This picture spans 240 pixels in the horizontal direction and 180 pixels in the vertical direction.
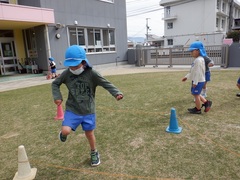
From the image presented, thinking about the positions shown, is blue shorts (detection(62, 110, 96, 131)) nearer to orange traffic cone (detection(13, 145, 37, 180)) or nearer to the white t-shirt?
orange traffic cone (detection(13, 145, 37, 180))

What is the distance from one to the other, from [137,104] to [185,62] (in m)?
10.3

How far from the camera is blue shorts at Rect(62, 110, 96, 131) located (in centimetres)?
276

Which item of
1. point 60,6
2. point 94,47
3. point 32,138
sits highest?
point 60,6

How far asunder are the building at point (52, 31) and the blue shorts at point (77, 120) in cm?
1051

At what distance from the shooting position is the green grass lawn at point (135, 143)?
8.93 feet

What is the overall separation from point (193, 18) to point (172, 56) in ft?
104

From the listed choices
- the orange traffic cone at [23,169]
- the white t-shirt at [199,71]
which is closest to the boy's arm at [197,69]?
the white t-shirt at [199,71]

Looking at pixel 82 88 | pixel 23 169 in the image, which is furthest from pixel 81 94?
pixel 23 169

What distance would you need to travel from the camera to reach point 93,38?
16688 mm

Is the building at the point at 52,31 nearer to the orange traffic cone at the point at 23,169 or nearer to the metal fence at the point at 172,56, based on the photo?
the metal fence at the point at 172,56

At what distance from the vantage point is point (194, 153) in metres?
3.07

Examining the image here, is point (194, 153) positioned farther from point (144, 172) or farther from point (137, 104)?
point (137, 104)

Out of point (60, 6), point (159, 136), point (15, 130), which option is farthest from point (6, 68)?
point (159, 136)

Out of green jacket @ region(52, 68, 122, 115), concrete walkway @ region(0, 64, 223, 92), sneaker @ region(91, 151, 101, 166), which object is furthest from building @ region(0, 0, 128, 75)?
sneaker @ region(91, 151, 101, 166)
